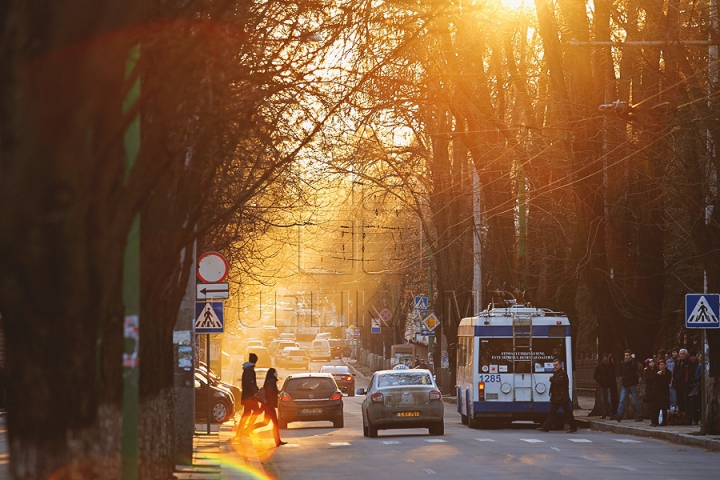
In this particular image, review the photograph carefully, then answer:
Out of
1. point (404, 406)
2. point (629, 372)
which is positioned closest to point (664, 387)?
point (629, 372)

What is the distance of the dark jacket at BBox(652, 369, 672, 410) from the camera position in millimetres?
27453

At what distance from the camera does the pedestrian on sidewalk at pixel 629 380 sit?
30.0m

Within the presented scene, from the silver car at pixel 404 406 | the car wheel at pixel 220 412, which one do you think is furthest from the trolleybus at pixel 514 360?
the car wheel at pixel 220 412

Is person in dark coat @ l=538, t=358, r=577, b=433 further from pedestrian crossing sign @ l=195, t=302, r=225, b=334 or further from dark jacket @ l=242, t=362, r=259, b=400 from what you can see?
pedestrian crossing sign @ l=195, t=302, r=225, b=334

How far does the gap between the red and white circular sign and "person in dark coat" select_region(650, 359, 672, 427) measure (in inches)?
411

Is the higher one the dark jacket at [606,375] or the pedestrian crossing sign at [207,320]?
the pedestrian crossing sign at [207,320]

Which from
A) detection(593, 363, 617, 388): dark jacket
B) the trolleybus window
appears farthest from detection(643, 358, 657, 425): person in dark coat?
detection(593, 363, 617, 388): dark jacket

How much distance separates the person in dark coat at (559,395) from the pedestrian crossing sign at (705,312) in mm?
4778

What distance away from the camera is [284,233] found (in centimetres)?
4947

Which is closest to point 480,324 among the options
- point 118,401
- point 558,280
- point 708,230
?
point 708,230

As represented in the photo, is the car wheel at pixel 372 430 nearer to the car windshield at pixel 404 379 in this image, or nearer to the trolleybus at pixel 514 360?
the car windshield at pixel 404 379

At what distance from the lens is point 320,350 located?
408 ft

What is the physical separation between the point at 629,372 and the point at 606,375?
8.13 feet

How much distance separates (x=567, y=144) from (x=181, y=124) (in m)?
18.9
